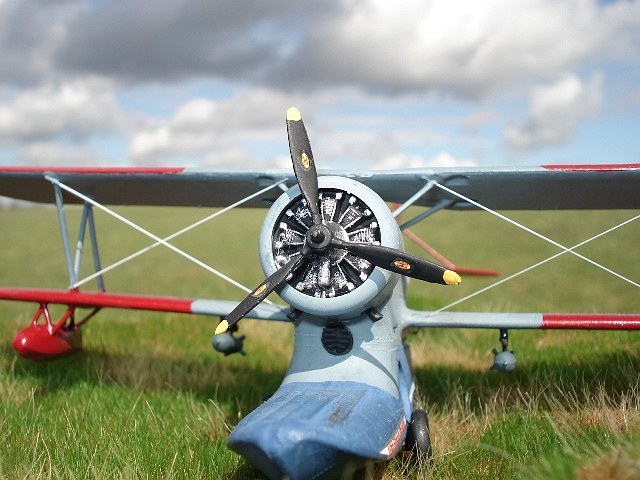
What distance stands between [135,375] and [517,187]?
5.41m

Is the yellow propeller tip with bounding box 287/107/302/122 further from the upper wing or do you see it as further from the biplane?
the upper wing

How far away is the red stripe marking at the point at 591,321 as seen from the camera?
19.3ft

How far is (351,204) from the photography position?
5.30 m

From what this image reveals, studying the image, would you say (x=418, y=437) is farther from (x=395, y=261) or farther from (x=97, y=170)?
(x=97, y=170)

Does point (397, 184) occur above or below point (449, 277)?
above

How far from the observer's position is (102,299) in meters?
6.95

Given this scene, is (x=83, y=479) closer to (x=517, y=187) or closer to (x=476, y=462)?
(x=476, y=462)

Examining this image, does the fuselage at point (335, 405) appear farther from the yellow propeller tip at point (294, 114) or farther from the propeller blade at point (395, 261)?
the yellow propeller tip at point (294, 114)

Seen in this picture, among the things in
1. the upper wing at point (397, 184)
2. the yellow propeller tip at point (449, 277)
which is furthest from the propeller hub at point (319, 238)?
the upper wing at point (397, 184)

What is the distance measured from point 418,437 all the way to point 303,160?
8.69 ft

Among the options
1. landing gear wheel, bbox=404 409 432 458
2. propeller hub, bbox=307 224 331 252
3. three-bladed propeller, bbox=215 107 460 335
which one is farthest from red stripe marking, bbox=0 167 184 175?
landing gear wheel, bbox=404 409 432 458

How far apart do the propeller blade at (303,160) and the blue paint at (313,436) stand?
1490 millimetres

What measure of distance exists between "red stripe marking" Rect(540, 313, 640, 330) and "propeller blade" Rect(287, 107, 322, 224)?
8.69 ft

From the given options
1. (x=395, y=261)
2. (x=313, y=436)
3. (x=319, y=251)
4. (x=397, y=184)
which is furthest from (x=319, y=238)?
(x=397, y=184)
